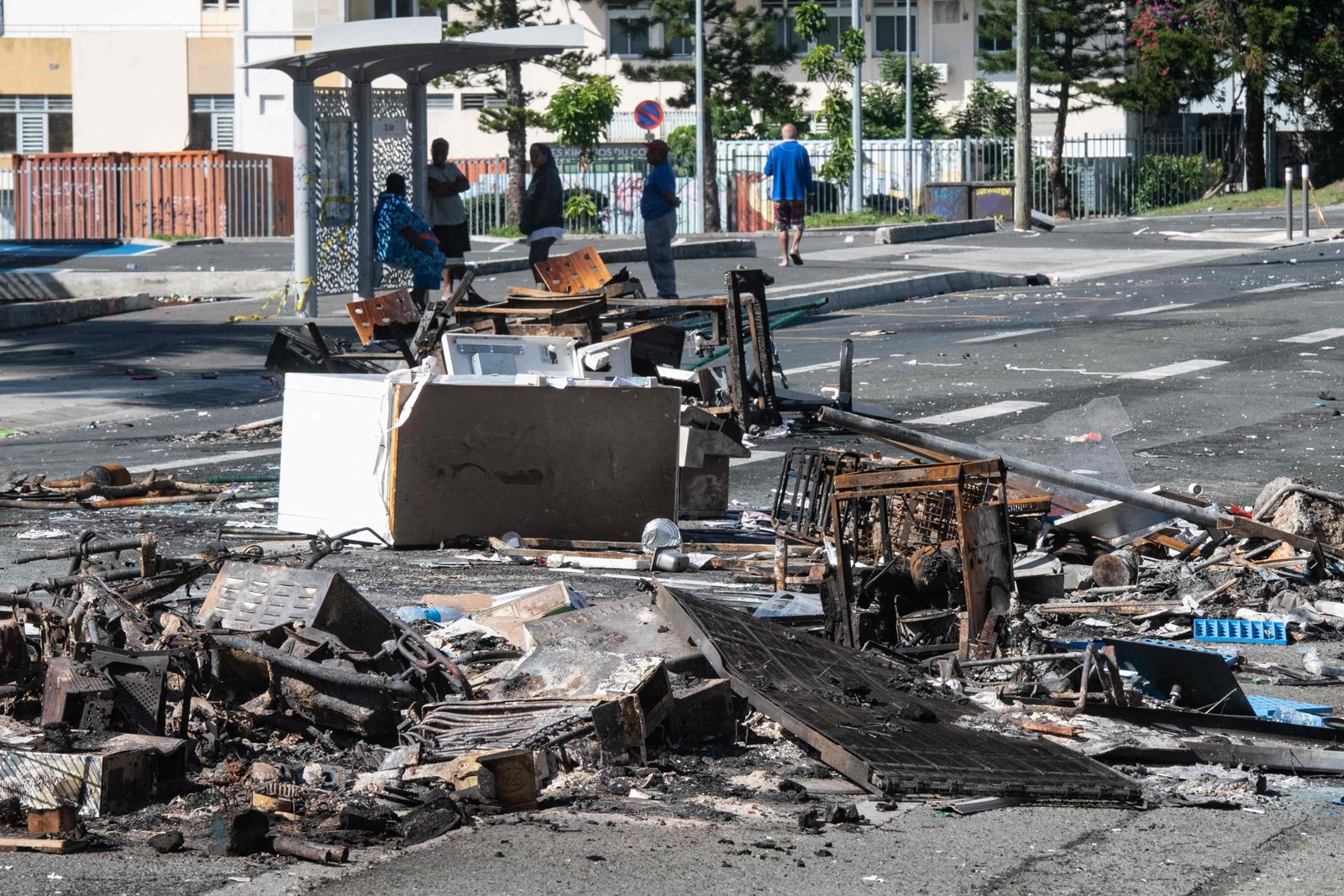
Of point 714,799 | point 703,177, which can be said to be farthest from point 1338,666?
point 703,177

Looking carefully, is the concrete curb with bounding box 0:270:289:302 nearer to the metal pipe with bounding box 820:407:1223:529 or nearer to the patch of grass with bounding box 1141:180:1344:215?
the metal pipe with bounding box 820:407:1223:529

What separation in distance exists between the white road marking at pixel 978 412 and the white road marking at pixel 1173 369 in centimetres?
176

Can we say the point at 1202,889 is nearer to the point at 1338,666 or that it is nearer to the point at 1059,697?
the point at 1059,697

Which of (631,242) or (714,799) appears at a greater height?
(631,242)

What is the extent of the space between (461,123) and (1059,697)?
5754 centimetres

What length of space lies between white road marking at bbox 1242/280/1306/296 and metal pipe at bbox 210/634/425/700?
17.4m

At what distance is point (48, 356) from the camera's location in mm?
16781

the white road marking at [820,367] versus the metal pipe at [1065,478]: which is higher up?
the white road marking at [820,367]

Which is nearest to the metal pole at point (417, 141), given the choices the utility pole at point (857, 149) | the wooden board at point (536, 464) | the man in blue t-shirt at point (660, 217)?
the man in blue t-shirt at point (660, 217)

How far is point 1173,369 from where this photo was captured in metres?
14.9

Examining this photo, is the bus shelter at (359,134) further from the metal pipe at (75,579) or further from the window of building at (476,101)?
the window of building at (476,101)

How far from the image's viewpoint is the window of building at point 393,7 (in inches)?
2056

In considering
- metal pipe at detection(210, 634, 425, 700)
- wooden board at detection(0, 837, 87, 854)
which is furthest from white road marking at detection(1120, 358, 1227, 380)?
wooden board at detection(0, 837, 87, 854)

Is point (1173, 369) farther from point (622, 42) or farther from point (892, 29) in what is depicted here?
point (892, 29)
